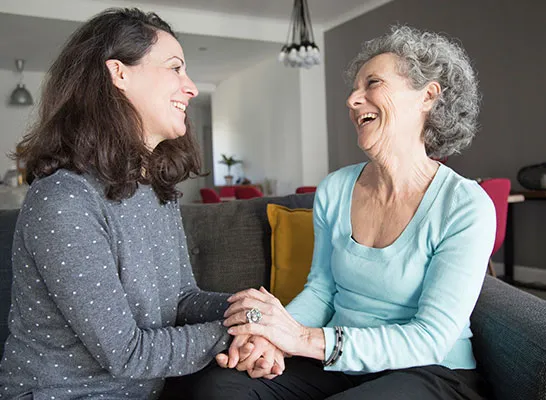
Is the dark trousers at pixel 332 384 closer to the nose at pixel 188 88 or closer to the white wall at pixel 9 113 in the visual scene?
the nose at pixel 188 88

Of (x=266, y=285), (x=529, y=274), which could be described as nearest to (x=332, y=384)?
(x=266, y=285)

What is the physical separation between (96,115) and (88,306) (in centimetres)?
44

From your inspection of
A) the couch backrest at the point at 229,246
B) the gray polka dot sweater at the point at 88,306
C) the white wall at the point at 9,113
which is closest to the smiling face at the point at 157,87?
the gray polka dot sweater at the point at 88,306

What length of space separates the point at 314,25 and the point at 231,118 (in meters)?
3.08

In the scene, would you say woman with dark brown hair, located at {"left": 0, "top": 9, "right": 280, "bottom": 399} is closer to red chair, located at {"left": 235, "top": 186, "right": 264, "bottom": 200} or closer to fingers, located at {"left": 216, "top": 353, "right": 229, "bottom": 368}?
fingers, located at {"left": 216, "top": 353, "right": 229, "bottom": 368}

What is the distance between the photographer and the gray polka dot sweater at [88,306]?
3.59ft

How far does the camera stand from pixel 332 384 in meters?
1.42

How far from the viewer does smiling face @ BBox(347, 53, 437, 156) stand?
1513 mm

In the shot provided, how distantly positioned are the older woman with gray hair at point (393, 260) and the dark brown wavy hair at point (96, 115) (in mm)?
439

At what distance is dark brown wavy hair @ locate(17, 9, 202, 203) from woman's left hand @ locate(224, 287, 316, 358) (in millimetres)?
389

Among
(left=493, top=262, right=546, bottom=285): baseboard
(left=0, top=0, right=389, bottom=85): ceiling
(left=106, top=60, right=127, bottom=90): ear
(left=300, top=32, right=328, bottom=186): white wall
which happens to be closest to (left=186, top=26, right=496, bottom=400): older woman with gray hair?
(left=106, top=60, right=127, bottom=90): ear

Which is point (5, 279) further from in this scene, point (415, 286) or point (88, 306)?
point (415, 286)

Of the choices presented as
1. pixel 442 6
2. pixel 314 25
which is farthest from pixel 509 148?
pixel 314 25

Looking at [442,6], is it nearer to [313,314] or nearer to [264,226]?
[264,226]
